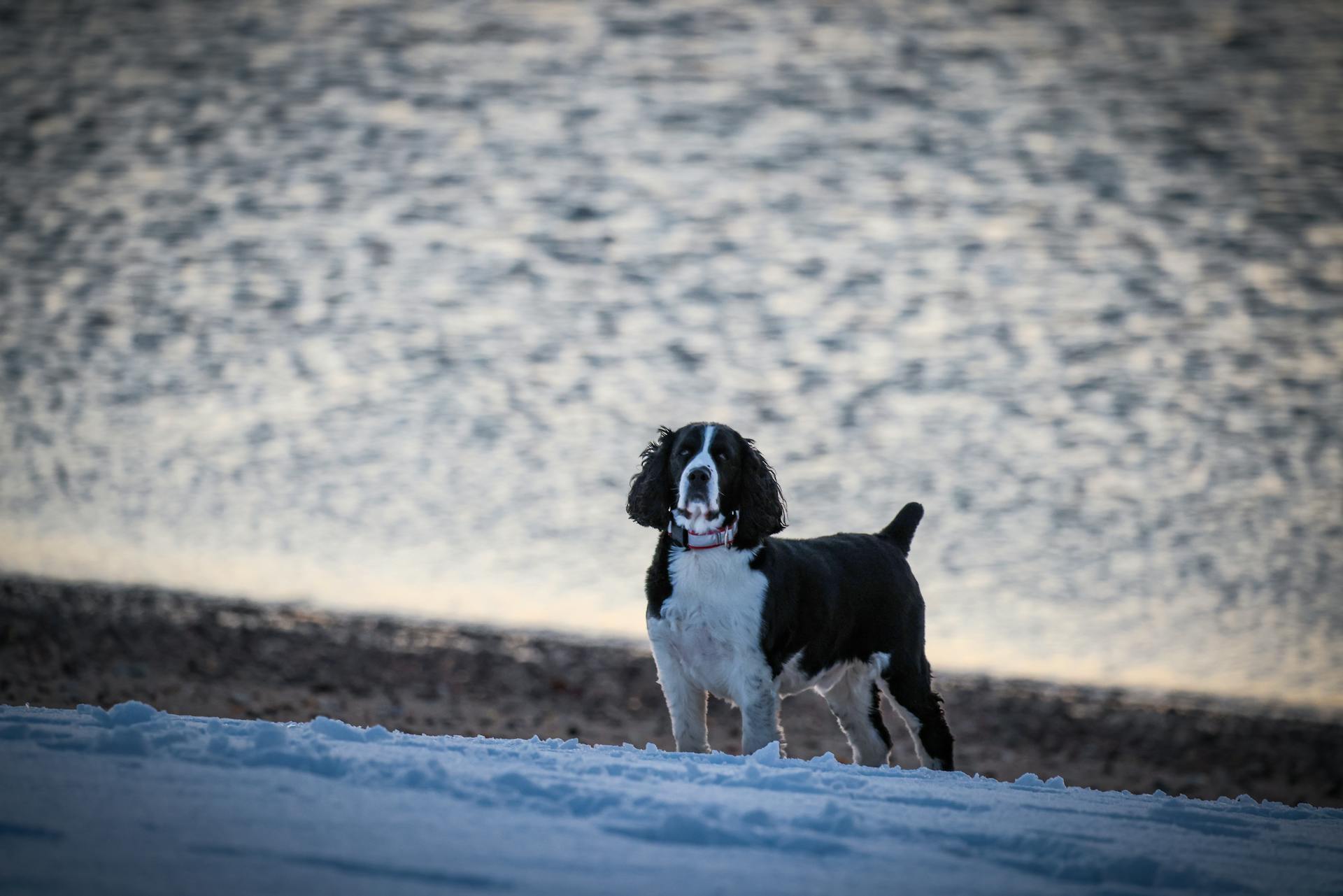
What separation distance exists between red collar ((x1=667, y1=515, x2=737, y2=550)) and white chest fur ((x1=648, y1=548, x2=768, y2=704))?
0.04 m

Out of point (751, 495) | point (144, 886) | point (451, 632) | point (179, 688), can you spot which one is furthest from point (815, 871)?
point (451, 632)

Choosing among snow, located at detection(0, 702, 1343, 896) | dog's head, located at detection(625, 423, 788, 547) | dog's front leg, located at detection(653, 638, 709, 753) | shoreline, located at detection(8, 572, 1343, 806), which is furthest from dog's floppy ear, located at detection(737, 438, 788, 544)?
shoreline, located at detection(8, 572, 1343, 806)

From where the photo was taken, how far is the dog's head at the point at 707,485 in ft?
19.6

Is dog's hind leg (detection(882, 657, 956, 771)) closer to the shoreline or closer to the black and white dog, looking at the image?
the black and white dog

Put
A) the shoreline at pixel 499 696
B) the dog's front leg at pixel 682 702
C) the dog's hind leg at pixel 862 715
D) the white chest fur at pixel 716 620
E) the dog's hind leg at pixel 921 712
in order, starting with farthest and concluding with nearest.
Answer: the shoreline at pixel 499 696 → the dog's hind leg at pixel 862 715 → the dog's hind leg at pixel 921 712 → the dog's front leg at pixel 682 702 → the white chest fur at pixel 716 620

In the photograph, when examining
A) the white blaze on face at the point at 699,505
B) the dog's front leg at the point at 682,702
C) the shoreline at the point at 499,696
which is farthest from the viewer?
the shoreline at the point at 499,696

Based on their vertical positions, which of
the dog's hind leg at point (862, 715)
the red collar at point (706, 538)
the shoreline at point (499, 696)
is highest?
the red collar at point (706, 538)

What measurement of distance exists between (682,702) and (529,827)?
8.66 feet

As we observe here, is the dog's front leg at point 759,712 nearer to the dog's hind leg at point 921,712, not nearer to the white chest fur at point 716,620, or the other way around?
the white chest fur at point 716,620

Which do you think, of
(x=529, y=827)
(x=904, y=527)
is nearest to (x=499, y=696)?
(x=904, y=527)

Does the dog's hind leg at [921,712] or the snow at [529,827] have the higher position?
the snow at [529,827]

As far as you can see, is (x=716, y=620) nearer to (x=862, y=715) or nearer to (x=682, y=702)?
(x=682, y=702)

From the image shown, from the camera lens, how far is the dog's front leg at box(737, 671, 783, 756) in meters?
5.87

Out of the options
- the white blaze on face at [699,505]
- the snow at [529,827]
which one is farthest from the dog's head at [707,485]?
the snow at [529,827]
